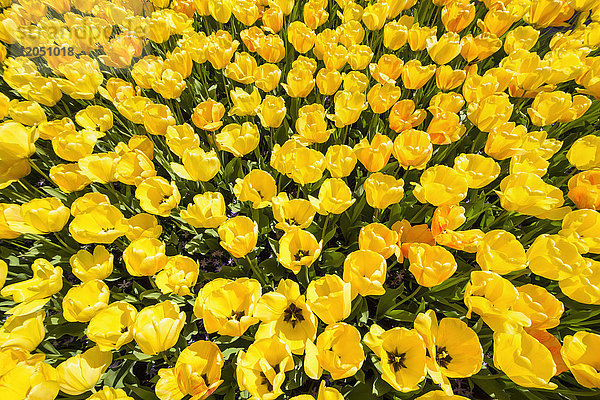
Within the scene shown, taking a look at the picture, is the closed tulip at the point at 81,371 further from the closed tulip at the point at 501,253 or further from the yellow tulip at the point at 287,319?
the closed tulip at the point at 501,253

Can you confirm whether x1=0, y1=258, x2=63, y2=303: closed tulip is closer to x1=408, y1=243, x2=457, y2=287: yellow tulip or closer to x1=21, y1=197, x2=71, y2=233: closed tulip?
x1=21, y1=197, x2=71, y2=233: closed tulip

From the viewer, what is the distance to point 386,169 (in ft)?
5.84

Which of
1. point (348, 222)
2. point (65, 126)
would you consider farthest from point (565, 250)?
point (65, 126)

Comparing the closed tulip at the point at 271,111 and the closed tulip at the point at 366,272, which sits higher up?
the closed tulip at the point at 271,111

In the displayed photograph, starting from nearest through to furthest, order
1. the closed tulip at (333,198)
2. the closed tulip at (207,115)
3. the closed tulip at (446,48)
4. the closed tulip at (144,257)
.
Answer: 1. the closed tulip at (144,257)
2. the closed tulip at (333,198)
3. the closed tulip at (207,115)
4. the closed tulip at (446,48)

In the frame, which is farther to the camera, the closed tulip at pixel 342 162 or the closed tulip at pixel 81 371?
the closed tulip at pixel 342 162

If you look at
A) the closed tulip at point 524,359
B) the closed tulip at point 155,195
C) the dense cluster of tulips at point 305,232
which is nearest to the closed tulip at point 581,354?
the dense cluster of tulips at point 305,232

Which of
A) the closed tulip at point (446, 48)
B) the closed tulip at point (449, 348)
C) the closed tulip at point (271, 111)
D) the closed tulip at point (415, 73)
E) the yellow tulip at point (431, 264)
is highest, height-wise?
the closed tulip at point (446, 48)

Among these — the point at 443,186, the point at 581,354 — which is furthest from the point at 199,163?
the point at 581,354

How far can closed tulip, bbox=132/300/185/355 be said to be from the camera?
2.95ft

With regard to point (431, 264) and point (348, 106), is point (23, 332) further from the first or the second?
point (348, 106)

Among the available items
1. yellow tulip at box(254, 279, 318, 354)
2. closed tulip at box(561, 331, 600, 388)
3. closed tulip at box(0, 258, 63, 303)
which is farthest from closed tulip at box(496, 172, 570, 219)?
closed tulip at box(0, 258, 63, 303)

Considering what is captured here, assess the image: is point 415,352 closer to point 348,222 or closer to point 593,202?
point 348,222

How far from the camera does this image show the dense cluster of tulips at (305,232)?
92 cm
